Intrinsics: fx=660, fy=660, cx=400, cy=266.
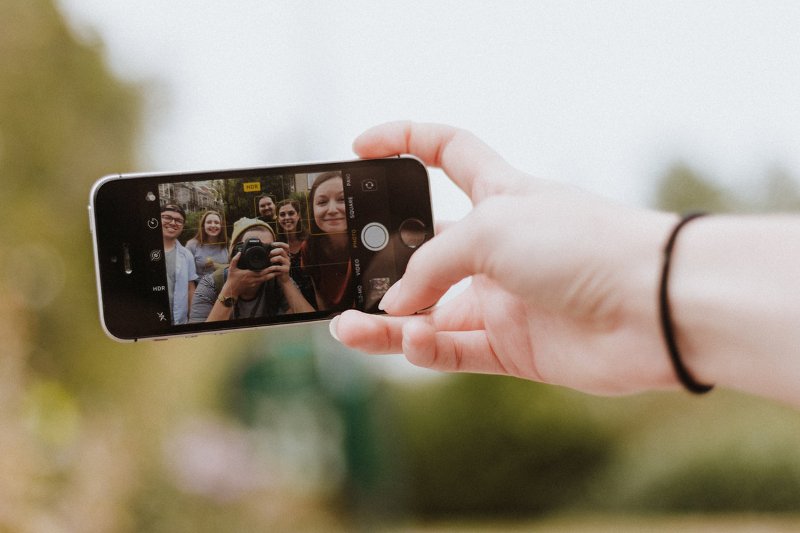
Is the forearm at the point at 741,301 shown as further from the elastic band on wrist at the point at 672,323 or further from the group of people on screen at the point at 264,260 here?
the group of people on screen at the point at 264,260

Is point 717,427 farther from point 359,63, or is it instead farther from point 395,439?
point 359,63

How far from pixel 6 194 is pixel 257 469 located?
113 centimetres

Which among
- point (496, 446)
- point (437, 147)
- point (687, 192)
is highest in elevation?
point (437, 147)

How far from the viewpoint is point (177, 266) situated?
0.85 meters

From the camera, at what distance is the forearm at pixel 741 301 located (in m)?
0.52

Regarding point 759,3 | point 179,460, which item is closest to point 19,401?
point 179,460

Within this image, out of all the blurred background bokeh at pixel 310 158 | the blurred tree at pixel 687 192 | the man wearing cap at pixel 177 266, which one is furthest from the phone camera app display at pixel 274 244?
the blurred tree at pixel 687 192

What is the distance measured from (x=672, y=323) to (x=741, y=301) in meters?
0.06

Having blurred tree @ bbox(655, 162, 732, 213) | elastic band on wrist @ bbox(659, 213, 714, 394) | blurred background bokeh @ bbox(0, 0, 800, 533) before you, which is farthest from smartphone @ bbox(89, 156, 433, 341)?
blurred tree @ bbox(655, 162, 732, 213)

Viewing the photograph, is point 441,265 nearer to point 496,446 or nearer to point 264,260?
point 264,260

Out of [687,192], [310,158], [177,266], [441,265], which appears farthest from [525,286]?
[687,192]

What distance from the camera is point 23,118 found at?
1.92 m

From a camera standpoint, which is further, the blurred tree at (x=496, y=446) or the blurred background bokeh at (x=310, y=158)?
the blurred tree at (x=496, y=446)

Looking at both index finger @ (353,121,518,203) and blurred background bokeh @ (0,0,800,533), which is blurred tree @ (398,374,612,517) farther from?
index finger @ (353,121,518,203)
